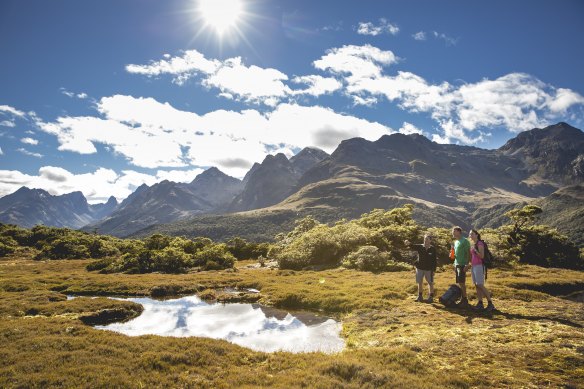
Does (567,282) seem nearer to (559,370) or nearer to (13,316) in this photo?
(559,370)

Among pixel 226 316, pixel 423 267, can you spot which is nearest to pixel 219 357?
pixel 226 316

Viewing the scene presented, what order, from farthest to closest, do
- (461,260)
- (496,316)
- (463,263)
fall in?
1. (461,260)
2. (463,263)
3. (496,316)

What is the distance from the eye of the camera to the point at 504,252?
44.8 meters

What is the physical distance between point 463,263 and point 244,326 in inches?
519

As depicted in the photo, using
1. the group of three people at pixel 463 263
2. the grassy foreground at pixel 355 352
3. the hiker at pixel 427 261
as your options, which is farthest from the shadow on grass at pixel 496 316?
the hiker at pixel 427 261

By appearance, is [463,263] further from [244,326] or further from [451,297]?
[244,326]

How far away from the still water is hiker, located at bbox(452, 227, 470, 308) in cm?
737

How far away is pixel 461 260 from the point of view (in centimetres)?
1966

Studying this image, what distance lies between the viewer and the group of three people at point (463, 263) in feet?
60.8

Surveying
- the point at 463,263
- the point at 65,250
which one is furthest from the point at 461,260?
the point at 65,250

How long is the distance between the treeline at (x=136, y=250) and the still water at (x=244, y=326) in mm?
24021

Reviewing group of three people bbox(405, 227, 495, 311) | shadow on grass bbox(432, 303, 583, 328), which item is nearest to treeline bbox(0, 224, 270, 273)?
group of three people bbox(405, 227, 495, 311)

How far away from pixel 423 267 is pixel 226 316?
13.2m

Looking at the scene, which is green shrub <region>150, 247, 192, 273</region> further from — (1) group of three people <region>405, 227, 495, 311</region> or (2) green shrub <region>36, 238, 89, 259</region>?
(1) group of three people <region>405, 227, 495, 311</region>
